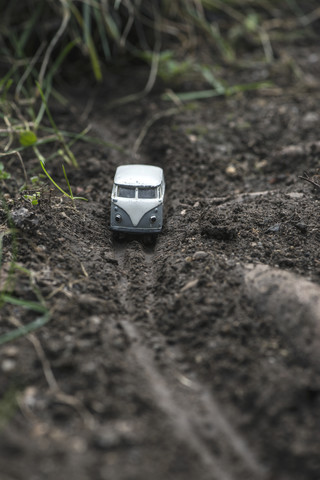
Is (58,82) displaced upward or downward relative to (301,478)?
upward

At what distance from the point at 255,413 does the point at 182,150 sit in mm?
3313

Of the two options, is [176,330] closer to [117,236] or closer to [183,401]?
[183,401]

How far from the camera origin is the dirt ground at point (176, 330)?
8.85ft

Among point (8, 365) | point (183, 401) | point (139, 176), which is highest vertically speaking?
point (139, 176)

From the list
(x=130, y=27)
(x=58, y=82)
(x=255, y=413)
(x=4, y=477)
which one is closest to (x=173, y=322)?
(x=255, y=413)

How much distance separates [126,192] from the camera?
453 cm

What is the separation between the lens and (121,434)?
2.75m

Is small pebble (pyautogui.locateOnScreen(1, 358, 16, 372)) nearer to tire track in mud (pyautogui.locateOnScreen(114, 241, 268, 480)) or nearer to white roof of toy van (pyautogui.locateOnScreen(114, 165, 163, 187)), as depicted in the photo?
tire track in mud (pyautogui.locateOnScreen(114, 241, 268, 480))

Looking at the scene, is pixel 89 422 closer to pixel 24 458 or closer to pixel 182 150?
pixel 24 458

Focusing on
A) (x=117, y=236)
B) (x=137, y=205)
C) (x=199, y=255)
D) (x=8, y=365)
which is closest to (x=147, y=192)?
(x=137, y=205)

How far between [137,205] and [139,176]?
0.32 metres

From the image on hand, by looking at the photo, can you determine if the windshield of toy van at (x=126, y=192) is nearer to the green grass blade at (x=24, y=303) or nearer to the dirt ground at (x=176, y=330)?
the dirt ground at (x=176, y=330)

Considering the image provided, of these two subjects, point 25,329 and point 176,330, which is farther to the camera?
point 176,330

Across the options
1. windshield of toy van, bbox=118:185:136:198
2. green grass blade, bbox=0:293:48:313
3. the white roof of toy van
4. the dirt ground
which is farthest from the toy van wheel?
green grass blade, bbox=0:293:48:313
